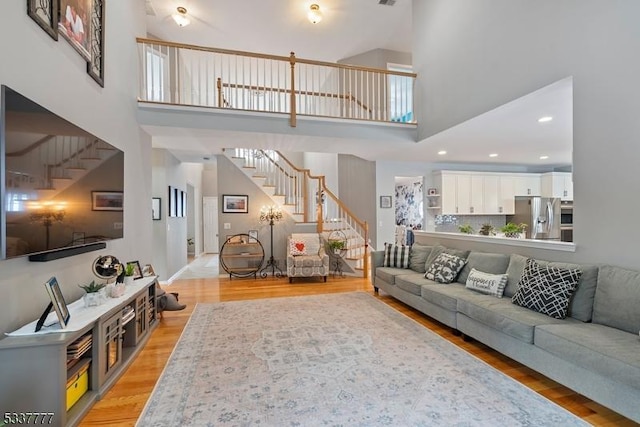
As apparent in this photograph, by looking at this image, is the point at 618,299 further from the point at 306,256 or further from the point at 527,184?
the point at 527,184

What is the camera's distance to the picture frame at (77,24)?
2.35m

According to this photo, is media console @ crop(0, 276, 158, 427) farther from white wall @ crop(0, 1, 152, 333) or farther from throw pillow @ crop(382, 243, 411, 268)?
throw pillow @ crop(382, 243, 411, 268)

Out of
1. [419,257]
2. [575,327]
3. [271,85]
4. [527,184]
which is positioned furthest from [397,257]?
[527,184]

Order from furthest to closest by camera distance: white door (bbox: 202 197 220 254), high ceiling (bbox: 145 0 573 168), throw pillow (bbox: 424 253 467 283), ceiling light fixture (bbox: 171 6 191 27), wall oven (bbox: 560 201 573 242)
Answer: white door (bbox: 202 197 220 254) < wall oven (bbox: 560 201 573 242) < ceiling light fixture (bbox: 171 6 191 27) < high ceiling (bbox: 145 0 573 168) < throw pillow (bbox: 424 253 467 283)

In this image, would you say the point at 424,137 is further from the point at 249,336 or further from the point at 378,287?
the point at 249,336

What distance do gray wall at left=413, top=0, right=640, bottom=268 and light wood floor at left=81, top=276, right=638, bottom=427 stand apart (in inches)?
45.6

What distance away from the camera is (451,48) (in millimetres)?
4258

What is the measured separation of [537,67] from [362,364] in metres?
3.36

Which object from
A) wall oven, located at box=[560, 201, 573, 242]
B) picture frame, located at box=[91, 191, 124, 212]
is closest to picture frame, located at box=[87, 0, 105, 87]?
picture frame, located at box=[91, 191, 124, 212]

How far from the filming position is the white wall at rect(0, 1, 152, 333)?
6.08 ft

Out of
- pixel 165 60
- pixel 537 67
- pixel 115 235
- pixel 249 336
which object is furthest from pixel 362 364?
pixel 165 60

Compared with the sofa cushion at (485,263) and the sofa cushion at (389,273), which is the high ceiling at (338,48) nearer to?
the sofa cushion at (485,263)

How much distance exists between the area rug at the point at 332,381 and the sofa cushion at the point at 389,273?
0.88m

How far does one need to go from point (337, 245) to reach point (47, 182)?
15.8 feet
